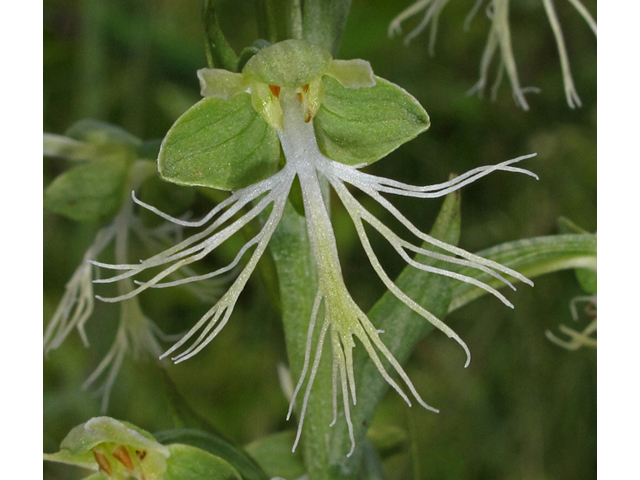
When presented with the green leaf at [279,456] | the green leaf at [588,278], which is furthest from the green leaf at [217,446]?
the green leaf at [588,278]

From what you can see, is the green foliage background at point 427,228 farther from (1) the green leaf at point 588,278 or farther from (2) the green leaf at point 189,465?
(2) the green leaf at point 189,465

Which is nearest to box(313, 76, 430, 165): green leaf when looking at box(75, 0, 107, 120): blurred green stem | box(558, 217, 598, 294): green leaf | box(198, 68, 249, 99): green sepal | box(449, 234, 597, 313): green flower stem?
box(198, 68, 249, 99): green sepal

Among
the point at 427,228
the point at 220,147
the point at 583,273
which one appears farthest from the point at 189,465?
the point at 427,228

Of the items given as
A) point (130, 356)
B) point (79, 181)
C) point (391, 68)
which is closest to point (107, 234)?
point (79, 181)

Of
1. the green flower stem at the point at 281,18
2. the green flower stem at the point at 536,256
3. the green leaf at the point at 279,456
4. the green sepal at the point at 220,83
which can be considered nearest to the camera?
the green sepal at the point at 220,83

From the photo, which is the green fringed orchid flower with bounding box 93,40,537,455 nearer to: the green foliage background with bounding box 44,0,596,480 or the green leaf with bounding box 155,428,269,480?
the green leaf with bounding box 155,428,269,480
